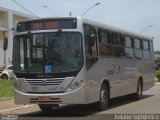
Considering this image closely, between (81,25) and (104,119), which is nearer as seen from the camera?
(104,119)

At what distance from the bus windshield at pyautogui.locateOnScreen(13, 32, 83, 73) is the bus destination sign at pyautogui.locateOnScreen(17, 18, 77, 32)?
0.24 metres

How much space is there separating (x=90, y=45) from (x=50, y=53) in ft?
4.60

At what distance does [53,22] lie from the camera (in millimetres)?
15359

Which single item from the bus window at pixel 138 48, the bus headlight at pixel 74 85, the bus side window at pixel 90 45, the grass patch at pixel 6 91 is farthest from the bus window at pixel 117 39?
the grass patch at pixel 6 91

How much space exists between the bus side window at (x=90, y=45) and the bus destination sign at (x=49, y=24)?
1.72ft

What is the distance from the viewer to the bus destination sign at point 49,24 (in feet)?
49.9

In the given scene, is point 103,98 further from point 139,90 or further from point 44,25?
point 139,90

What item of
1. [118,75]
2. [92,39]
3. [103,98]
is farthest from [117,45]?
[92,39]

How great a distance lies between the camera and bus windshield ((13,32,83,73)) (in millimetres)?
14867

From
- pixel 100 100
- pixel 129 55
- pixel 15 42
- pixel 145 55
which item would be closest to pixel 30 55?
pixel 15 42

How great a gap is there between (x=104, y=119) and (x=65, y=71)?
2108 millimetres

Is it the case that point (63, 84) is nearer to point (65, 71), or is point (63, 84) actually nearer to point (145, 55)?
point (65, 71)

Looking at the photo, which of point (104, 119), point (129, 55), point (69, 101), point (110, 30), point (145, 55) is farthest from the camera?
point (145, 55)

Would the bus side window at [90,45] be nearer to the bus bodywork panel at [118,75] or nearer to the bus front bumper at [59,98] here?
the bus bodywork panel at [118,75]
